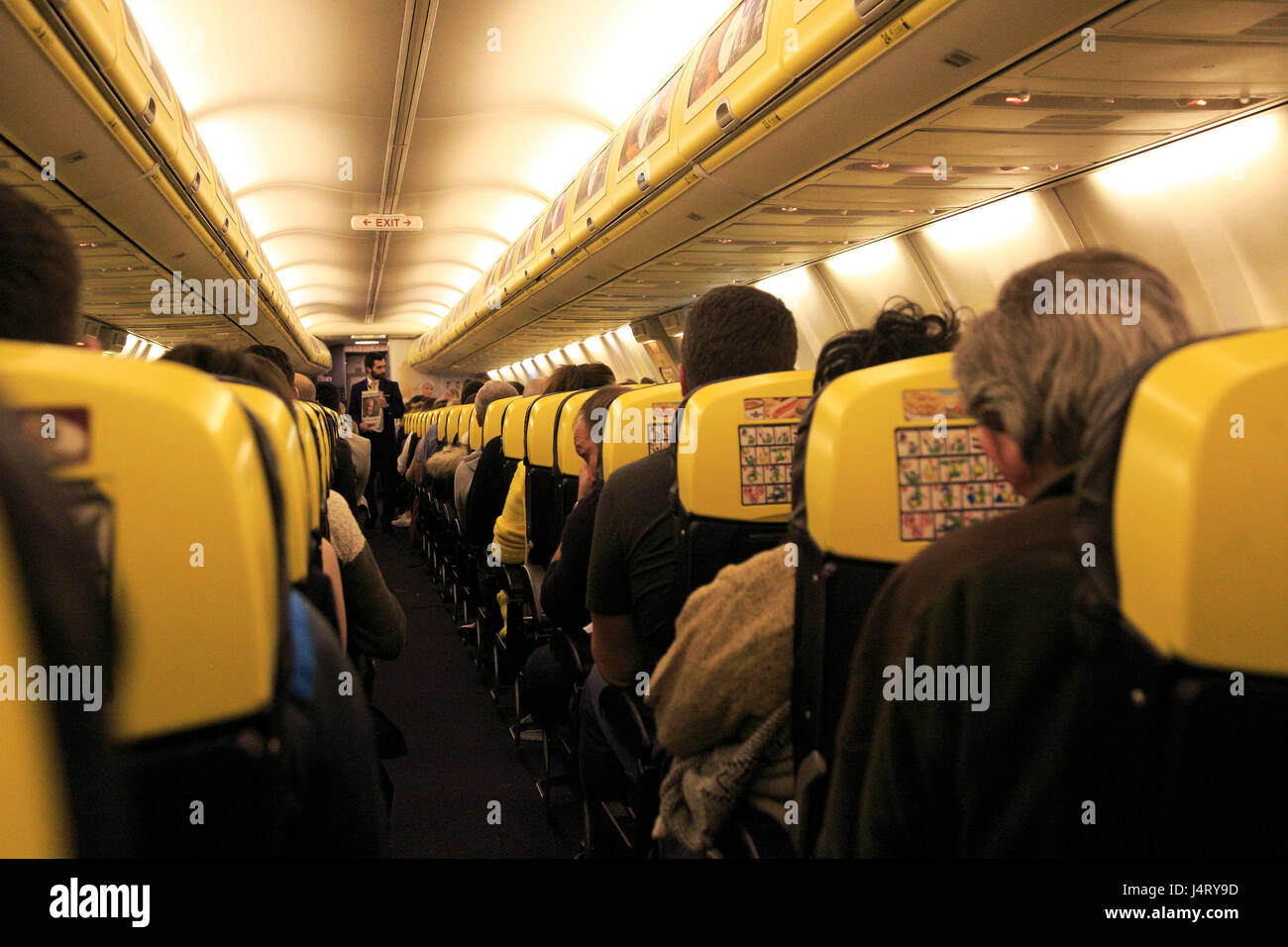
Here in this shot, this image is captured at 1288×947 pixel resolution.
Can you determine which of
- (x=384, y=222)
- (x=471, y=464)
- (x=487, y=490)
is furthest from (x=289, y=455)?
(x=384, y=222)

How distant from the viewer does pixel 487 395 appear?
21.7 feet

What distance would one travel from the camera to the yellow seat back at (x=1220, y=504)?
72 centimetres

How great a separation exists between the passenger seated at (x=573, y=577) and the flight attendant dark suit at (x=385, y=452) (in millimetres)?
9569

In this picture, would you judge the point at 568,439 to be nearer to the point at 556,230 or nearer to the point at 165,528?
the point at 165,528

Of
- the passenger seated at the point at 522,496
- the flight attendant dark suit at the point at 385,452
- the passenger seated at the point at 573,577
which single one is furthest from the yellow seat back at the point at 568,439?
the flight attendant dark suit at the point at 385,452

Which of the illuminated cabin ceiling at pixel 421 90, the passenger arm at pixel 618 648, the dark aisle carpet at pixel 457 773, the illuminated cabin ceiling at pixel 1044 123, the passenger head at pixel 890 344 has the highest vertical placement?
the illuminated cabin ceiling at pixel 421 90

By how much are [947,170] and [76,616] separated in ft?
16.5

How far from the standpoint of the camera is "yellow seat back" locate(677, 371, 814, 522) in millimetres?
1846

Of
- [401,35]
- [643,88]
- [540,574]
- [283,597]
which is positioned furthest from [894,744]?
[643,88]

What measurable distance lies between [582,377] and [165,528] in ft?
12.3

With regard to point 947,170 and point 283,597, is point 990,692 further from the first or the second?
point 947,170

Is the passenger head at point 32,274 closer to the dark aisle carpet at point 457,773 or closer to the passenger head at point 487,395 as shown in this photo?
the dark aisle carpet at point 457,773

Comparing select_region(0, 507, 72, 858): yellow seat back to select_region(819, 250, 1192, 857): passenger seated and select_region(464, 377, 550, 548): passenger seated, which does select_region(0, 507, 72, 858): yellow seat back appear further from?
select_region(464, 377, 550, 548): passenger seated

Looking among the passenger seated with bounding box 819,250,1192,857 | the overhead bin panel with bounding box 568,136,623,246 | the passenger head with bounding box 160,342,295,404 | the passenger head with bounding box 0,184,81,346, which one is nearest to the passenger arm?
the passenger head with bounding box 160,342,295,404
